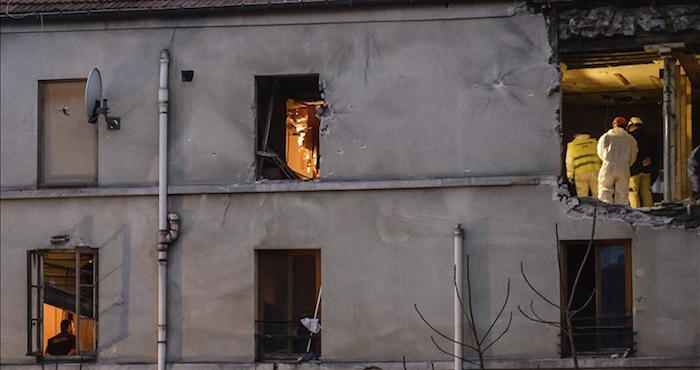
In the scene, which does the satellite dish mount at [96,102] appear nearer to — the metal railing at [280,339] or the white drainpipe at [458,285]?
the metal railing at [280,339]

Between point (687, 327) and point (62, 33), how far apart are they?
1086 cm

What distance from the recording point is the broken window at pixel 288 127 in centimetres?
2725

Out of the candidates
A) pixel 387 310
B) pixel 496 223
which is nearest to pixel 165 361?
pixel 387 310

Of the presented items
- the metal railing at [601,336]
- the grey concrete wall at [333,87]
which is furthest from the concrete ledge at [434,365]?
the grey concrete wall at [333,87]

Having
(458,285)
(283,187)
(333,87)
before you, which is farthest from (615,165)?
(283,187)

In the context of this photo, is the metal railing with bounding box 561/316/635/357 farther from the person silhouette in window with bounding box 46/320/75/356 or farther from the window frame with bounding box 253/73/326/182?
the person silhouette in window with bounding box 46/320/75/356

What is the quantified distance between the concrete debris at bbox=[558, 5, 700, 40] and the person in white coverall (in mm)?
1832

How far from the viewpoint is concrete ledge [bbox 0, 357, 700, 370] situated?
25.1 metres

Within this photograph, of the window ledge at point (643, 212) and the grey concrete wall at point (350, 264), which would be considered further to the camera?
the grey concrete wall at point (350, 264)

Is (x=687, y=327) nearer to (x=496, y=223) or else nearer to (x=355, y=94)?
Answer: (x=496, y=223)

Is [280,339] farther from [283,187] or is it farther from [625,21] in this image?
[625,21]

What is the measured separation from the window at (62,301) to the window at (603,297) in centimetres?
753

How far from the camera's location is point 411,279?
85.7 feet

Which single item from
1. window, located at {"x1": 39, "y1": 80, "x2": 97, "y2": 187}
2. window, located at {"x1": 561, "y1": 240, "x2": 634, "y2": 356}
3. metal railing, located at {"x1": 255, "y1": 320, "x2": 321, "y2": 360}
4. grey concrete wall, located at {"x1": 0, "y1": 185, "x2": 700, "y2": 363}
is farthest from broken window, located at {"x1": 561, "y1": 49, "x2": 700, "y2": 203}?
window, located at {"x1": 39, "y1": 80, "x2": 97, "y2": 187}
